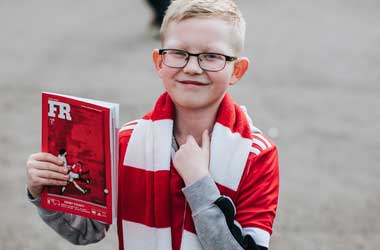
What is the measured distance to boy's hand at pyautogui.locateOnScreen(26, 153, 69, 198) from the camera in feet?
6.94

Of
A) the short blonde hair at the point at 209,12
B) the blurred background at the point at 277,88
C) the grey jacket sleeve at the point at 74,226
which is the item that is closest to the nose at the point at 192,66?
the short blonde hair at the point at 209,12

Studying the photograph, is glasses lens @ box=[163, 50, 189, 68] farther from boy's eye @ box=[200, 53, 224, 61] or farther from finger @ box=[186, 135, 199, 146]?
finger @ box=[186, 135, 199, 146]

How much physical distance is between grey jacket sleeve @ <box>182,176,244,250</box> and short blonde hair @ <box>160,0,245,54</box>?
441mm

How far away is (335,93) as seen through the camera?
21.7ft

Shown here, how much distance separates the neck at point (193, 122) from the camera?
2.19m

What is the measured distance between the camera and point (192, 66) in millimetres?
2072

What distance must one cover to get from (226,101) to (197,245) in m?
0.45

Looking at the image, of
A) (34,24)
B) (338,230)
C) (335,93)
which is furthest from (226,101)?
(34,24)

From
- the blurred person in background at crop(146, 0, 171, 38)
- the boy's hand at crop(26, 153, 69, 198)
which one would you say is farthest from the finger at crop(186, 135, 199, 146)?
the blurred person in background at crop(146, 0, 171, 38)

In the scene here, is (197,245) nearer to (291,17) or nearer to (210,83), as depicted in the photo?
(210,83)

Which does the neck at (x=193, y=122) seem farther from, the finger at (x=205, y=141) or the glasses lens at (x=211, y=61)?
the glasses lens at (x=211, y=61)

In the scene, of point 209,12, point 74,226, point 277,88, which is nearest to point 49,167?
point 74,226

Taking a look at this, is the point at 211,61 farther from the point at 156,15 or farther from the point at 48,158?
the point at 156,15

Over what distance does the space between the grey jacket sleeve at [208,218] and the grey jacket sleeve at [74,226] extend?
0.40 m
